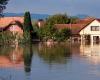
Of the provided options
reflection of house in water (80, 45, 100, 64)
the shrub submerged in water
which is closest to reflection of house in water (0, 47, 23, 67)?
reflection of house in water (80, 45, 100, 64)

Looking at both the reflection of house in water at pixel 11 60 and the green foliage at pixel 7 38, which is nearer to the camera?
the reflection of house in water at pixel 11 60

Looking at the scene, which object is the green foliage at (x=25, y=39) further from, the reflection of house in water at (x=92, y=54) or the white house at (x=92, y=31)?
the reflection of house in water at (x=92, y=54)

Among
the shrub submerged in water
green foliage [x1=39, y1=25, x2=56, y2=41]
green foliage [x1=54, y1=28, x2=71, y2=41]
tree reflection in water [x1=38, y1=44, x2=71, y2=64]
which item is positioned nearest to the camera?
tree reflection in water [x1=38, y1=44, x2=71, y2=64]

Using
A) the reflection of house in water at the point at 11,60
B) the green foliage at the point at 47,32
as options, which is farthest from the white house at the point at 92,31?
the reflection of house in water at the point at 11,60

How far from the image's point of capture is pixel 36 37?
9306cm

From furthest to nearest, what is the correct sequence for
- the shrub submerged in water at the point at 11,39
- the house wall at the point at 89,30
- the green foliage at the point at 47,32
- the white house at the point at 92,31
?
the white house at the point at 92,31, the house wall at the point at 89,30, the green foliage at the point at 47,32, the shrub submerged in water at the point at 11,39

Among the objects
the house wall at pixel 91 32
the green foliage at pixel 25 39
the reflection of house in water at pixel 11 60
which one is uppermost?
the house wall at pixel 91 32

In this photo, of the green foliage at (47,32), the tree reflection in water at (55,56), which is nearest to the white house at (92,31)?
the green foliage at (47,32)

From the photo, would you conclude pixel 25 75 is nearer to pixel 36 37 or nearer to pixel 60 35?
pixel 60 35

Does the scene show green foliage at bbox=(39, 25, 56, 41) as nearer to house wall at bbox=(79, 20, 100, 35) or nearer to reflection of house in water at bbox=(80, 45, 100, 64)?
house wall at bbox=(79, 20, 100, 35)

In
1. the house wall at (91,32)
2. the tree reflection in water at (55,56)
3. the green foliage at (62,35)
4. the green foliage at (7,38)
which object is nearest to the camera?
the tree reflection in water at (55,56)

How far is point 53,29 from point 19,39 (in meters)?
12.5

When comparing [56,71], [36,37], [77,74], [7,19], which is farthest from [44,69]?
[7,19]

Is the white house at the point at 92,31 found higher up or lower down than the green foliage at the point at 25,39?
higher up
